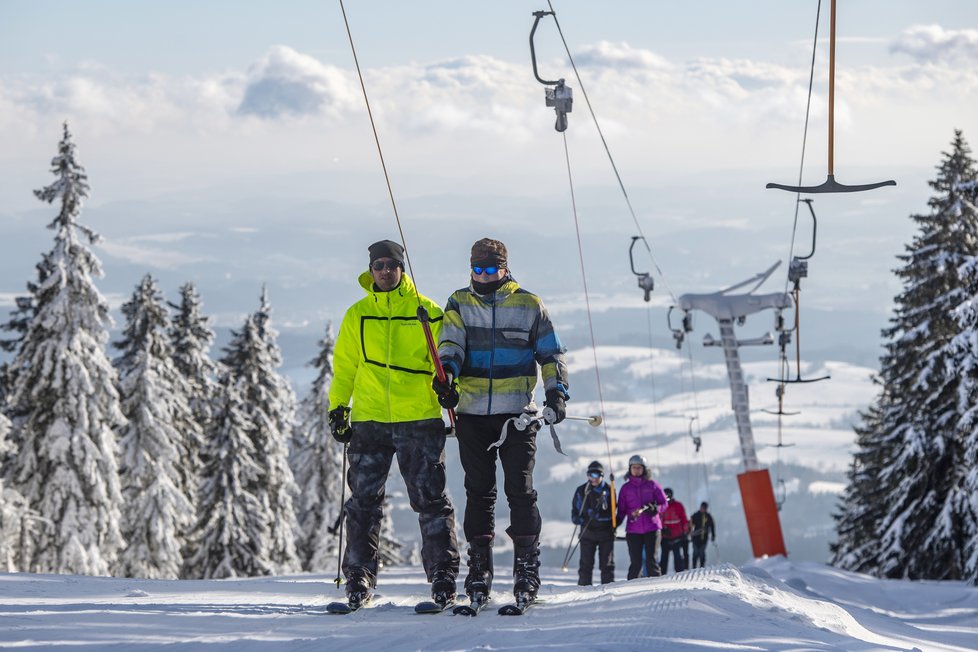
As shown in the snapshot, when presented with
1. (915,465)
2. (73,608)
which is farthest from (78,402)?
(73,608)

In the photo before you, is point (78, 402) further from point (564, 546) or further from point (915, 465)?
point (564, 546)

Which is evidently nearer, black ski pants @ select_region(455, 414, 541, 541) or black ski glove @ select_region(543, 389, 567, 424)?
black ski glove @ select_region(543, 389, 567, 424)

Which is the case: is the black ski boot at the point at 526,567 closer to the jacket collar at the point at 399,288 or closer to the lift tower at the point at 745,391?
the jacket collar at the point at 399,288

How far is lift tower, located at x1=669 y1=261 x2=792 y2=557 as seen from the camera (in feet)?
99.0

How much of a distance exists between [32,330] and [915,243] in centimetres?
2246

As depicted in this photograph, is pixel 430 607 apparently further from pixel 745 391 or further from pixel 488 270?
pixel 745 391

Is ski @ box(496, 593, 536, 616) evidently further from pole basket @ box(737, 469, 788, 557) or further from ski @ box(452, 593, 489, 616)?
pole basket @ box(737, 469, 788, 557)

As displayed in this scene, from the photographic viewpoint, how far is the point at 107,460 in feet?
94.5

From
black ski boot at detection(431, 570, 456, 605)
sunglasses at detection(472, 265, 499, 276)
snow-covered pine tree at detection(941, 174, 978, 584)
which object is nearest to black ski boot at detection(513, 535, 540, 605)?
black ski boot at detection(431, 570, 456, 605)

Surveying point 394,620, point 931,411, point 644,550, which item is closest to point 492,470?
point 394,620

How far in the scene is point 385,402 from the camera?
7.81 m

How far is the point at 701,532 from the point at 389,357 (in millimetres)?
16029

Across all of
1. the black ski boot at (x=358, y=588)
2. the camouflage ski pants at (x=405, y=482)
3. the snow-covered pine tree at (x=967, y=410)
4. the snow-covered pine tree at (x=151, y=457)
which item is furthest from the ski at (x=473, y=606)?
the snow-covered pine tree at (x=151, y=457)

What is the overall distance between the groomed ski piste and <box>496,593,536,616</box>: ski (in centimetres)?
7
